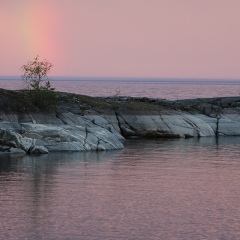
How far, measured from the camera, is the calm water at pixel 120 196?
2459cm

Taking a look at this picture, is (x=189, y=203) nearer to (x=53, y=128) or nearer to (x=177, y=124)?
(x=53, y=128)

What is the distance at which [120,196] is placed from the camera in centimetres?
3123

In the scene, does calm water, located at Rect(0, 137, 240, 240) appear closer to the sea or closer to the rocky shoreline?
the sea

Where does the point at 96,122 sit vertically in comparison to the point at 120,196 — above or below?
above

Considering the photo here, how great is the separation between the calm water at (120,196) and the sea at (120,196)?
1.2 inches

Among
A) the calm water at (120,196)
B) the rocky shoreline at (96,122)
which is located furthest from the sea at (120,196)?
the rocky shoreline at (96,122)

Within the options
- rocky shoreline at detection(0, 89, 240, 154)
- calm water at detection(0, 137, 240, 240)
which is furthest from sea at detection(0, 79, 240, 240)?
rocky shoreline at detection(0, 89, 240, 154)

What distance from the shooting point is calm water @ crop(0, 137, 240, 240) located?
24.6m

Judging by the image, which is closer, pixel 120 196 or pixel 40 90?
pixel 120 196

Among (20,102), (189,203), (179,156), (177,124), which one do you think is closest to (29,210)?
(189,203)

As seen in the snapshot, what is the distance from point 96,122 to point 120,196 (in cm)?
3279

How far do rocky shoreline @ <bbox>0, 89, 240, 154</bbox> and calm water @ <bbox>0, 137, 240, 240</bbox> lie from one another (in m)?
2.28

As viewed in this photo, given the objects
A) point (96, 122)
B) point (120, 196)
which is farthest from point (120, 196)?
point (96, 122)

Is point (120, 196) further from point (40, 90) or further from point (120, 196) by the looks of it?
point (40, 90)
